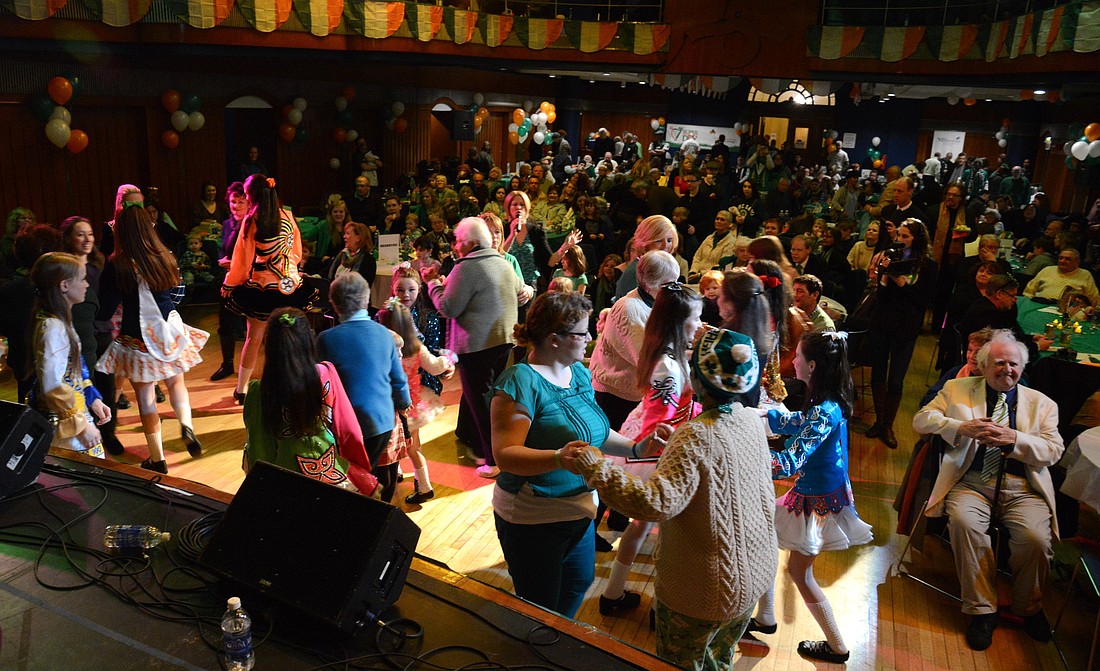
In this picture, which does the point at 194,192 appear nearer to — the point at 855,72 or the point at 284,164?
the point at 284,164

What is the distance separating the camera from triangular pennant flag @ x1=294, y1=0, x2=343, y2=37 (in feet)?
33.6

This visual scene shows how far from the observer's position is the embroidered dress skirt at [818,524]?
337cm

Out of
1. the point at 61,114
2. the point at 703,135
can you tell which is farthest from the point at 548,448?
the point at 703,135

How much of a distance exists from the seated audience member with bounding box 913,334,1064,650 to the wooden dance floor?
0.16 meters

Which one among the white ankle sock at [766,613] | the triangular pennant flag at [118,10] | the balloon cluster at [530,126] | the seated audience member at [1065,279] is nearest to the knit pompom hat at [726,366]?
the white ankle sock at [766,613]

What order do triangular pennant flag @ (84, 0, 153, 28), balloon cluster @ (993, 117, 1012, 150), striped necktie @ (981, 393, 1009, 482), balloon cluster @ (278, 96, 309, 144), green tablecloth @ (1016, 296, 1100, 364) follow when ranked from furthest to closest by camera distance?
balloon cluster @ (993, 117, 1012, 150)
balloon cluster @ (278, 96, 309, 144)
triangular pennant flag @ (84, 0, 153, 28)
green tablecloth @ (1016, 296, 1100, 364)
striped necktie @ (981, 393, 1009, 482)

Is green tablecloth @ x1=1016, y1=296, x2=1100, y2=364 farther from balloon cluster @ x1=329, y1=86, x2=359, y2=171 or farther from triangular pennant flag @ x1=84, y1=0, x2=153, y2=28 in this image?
balloon cluster @ x1=329, y1=86, x2=359, y2=171

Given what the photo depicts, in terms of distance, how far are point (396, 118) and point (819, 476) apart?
41.2 ft

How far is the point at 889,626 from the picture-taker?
3.76 m

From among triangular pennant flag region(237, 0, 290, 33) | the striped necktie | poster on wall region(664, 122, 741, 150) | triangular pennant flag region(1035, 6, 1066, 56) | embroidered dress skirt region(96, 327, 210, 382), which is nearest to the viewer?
the striped necktie

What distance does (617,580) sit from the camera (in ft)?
12.1

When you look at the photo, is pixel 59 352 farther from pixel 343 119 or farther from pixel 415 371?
pixel 343 119

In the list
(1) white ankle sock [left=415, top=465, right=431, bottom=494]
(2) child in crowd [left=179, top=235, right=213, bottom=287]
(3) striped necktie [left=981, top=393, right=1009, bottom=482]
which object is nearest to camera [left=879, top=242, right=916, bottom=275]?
(3) striped necktie [left=981, top=393, right=1009, bottom=482]

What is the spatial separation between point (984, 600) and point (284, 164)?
11924 mm
